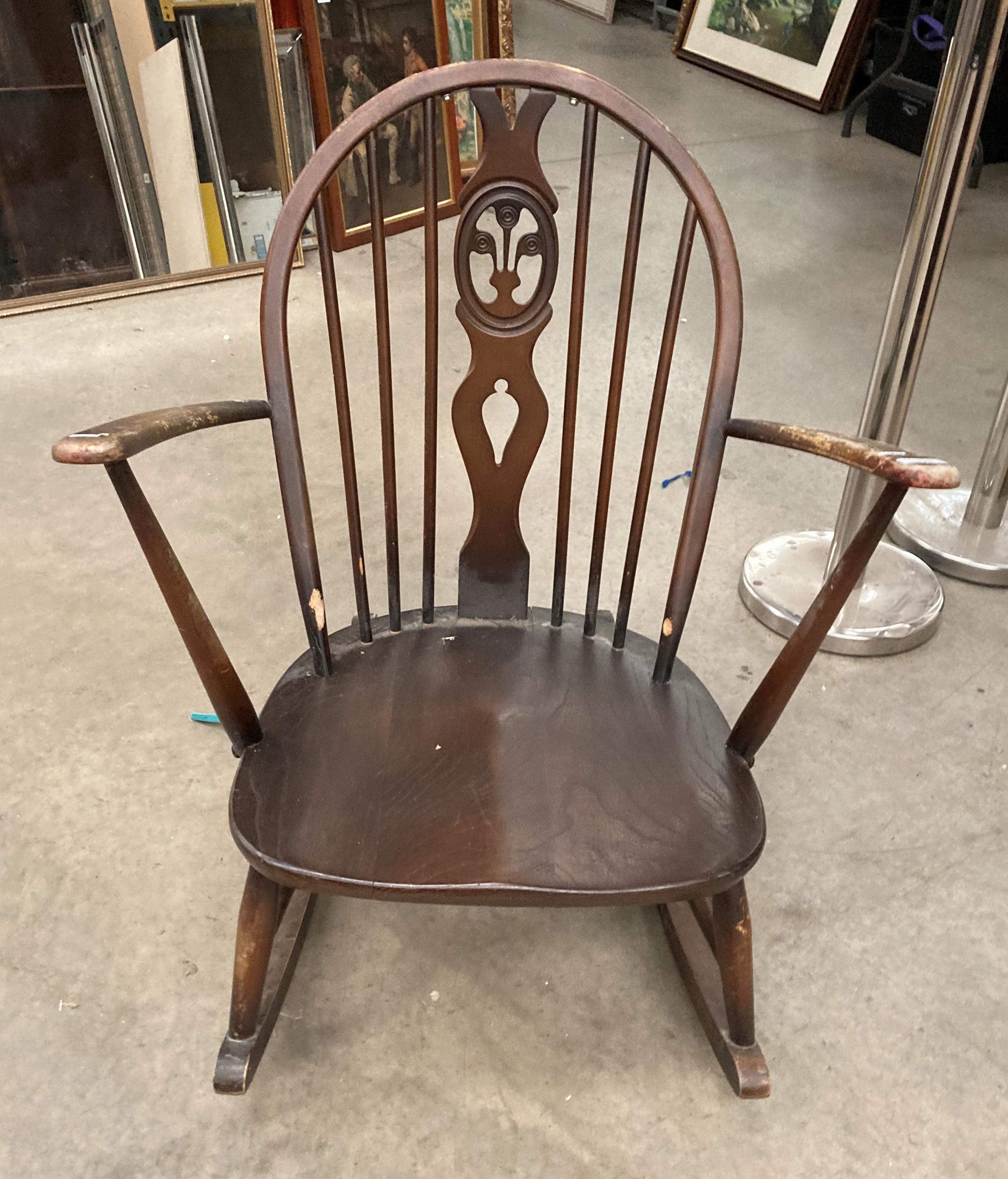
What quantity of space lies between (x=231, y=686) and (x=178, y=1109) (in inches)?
19.9

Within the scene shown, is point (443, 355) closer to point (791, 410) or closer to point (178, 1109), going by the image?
point (791, 410)

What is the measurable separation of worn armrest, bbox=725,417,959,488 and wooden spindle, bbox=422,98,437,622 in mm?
318

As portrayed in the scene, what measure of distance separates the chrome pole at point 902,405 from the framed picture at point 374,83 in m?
1.56

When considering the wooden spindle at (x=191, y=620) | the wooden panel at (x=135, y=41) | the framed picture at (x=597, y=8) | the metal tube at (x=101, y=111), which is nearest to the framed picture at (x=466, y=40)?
the wooden panel at (x=135, y=41)

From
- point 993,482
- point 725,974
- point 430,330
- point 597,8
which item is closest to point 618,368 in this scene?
point 430,330

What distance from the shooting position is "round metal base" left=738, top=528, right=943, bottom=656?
5.82 feet

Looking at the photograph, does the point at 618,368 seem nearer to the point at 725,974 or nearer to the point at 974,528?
the point at 725,974

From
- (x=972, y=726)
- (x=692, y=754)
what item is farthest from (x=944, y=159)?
(x=692, y=754)

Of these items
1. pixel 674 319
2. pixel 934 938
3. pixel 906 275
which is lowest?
pixel 934 938

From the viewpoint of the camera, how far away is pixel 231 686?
3.38ft

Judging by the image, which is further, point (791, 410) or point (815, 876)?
point (791, 410)

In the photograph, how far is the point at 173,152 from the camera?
8.54 ft

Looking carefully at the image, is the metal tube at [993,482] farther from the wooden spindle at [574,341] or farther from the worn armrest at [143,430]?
the worn armrest at [143,430]

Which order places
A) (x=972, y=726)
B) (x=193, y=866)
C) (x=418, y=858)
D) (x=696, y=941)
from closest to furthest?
(x=418, y=858), (x=696, y=941), (x=193, y=866), (x=972, y=726)
